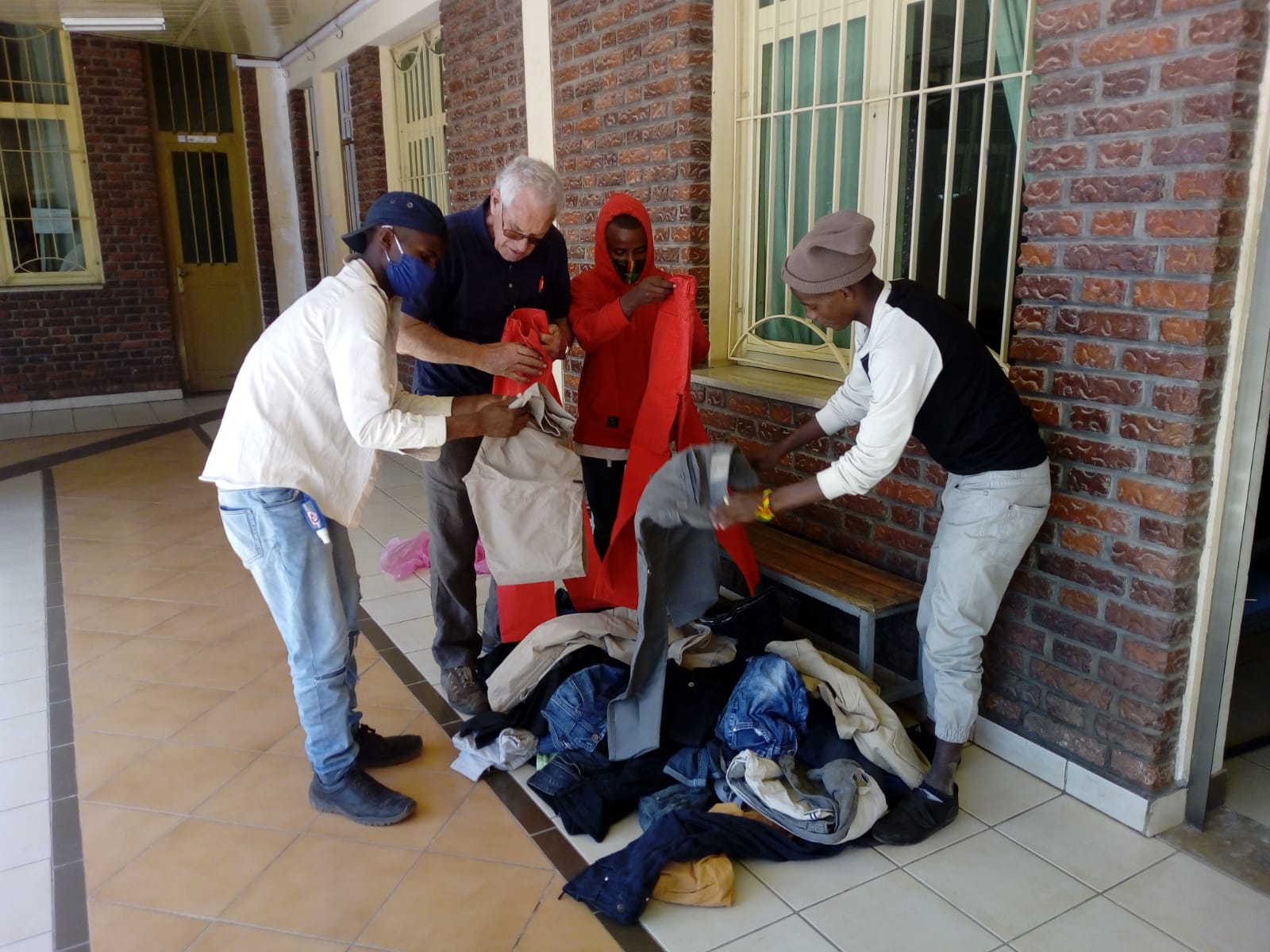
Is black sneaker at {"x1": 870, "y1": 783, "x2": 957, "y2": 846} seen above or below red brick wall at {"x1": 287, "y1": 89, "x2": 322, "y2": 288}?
below

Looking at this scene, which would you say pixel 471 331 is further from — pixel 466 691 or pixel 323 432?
pixel 466 691

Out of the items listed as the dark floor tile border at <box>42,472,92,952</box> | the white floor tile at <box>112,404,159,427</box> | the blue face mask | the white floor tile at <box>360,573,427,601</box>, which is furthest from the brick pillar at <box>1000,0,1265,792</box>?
the white floor tile at <box>112,404,159,427</box>

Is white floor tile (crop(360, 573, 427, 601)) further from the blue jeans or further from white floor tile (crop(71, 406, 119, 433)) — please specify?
white floor tile (crop(71, 406, 119, 433))

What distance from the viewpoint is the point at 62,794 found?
2.87 metres

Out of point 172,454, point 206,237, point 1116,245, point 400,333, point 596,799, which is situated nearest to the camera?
point 1116,245

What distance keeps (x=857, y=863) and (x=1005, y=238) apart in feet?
6.03

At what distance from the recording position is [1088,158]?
2387mm

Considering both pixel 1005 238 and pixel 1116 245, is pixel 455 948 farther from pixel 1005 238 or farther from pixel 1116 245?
pixel 1005 238

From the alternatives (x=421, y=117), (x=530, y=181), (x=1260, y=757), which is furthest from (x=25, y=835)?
(x=421, y=117)

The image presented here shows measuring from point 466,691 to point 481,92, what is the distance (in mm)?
3684

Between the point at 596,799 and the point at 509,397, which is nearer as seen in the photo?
the point at 596,799

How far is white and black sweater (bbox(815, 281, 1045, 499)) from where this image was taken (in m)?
2.35

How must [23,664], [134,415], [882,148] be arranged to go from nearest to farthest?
1. [882,148]
2. [23,664]
3. [134,415]

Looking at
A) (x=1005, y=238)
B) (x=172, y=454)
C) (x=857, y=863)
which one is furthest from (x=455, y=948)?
(x=172, y=454)
